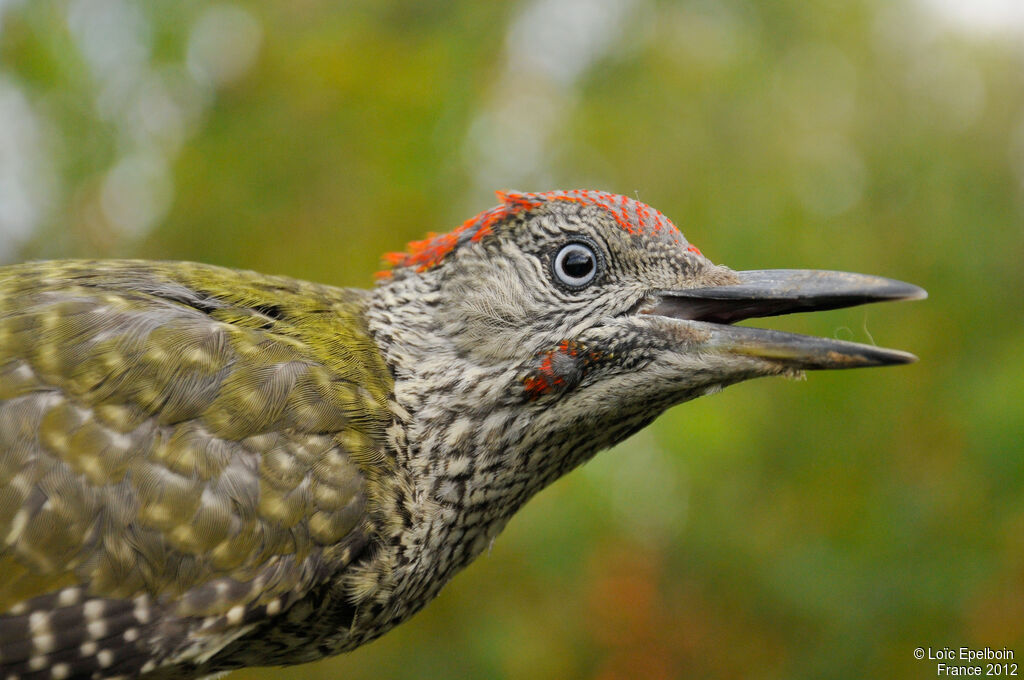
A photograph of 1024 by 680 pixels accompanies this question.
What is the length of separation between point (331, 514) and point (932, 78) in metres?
4.44

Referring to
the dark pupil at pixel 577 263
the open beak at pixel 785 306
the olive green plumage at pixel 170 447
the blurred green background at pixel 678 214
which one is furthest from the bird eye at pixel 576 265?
the blurred green background at pixel 678 214

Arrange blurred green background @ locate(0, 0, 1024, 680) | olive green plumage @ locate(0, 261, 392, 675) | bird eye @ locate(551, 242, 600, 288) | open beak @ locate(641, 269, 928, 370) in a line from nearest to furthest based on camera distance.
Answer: olive green plumage @ locate(0, 261, 392, 675), open beak @ locate(641, 269, 928, 370), bird eye @ locate(551, 242, 600, 288), blurred green background @ locate(0, 0, 1024, 680)

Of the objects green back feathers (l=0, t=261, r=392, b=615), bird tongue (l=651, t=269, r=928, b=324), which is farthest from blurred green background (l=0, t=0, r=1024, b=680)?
green back feathers (l=0, t=261, r=392, b=615)

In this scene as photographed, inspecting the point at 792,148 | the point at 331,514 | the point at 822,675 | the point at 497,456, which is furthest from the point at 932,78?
the point at 331,514

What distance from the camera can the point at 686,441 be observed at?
474cm

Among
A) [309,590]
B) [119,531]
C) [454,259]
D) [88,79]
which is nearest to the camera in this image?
[119,531]

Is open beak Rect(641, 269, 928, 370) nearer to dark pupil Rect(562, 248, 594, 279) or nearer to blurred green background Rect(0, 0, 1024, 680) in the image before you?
dark pupil Rect(562, 248, 594, 279)

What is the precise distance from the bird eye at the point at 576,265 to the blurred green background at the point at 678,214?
1428 millimetres

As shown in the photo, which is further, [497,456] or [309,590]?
[497,456]

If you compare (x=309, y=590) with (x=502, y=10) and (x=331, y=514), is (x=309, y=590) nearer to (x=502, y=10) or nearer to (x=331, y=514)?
(x=331, y=514)

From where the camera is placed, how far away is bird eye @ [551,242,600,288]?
11.3 feet

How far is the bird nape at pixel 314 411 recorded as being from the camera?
297cm

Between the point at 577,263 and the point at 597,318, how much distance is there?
0.23 metres

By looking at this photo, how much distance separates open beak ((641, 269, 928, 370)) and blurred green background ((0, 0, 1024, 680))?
43.6 inches
